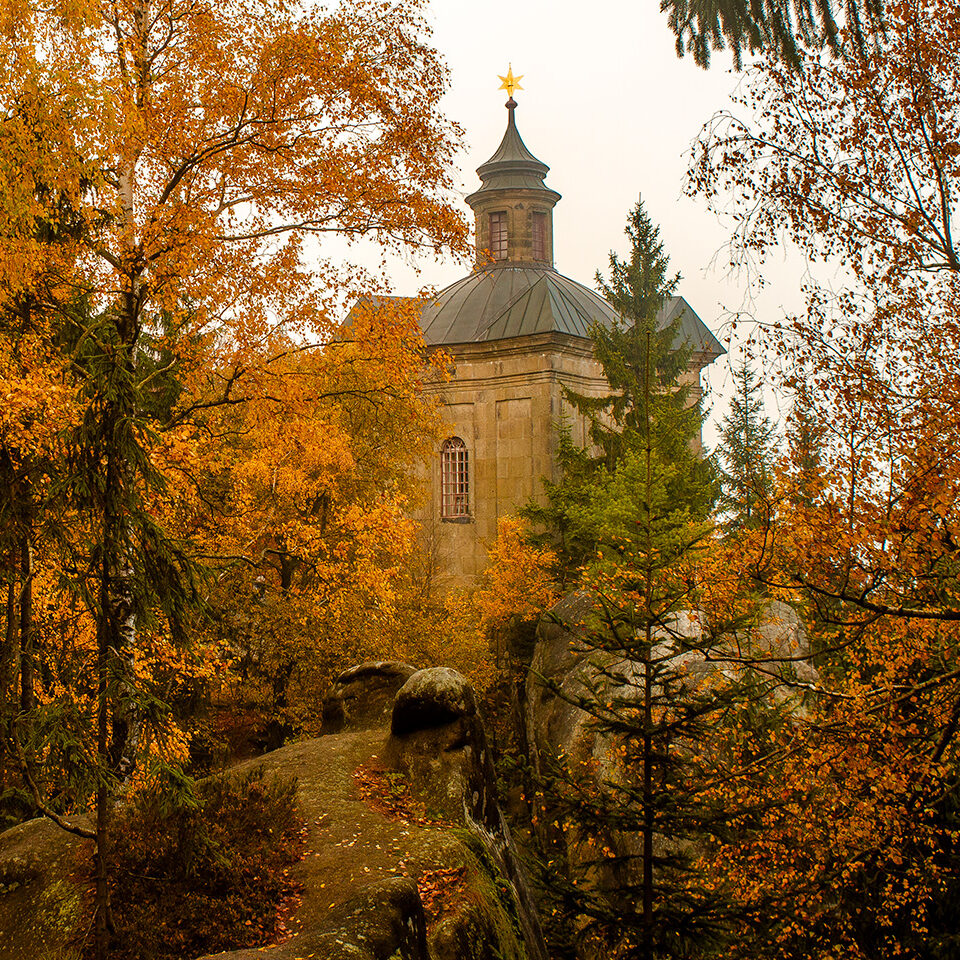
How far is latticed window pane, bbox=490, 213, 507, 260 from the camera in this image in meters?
43.8

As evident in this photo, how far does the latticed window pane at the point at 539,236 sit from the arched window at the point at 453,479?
10.2 m

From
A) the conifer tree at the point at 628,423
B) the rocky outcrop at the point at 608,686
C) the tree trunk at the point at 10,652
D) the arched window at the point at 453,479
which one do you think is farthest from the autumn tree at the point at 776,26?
the arched window at the point at 453,479

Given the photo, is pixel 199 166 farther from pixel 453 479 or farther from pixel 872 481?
pixel 453 479

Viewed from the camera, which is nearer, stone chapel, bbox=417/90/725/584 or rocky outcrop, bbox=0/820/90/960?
rocky outcrop, bbox=0/820/90/960

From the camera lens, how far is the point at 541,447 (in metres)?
36.4

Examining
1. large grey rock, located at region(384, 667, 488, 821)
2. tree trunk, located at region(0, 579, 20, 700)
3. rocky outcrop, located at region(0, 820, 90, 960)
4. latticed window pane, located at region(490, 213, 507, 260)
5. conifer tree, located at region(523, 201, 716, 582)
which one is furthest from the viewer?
latticed window pane, located at region(490, 213, 507, 260)

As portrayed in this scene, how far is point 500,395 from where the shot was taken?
37562mm

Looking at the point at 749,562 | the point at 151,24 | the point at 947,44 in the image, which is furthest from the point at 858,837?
the point at 151,24

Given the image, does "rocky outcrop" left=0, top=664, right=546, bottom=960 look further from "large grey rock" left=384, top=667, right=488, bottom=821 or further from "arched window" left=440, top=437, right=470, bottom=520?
"arched window" left=440, top=437, right=470, bottom=520

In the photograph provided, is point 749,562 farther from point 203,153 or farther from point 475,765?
point 203,153

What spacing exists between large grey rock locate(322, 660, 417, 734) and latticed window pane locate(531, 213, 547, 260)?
30.3m

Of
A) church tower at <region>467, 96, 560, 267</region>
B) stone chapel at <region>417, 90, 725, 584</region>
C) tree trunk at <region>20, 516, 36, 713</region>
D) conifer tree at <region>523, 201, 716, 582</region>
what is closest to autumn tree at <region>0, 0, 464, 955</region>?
tree trunk at <region>20, 516, 36, 713</region>

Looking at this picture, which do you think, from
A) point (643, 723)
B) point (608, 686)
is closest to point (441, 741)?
point (608, 686)

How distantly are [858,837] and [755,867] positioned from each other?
139 centimetres
